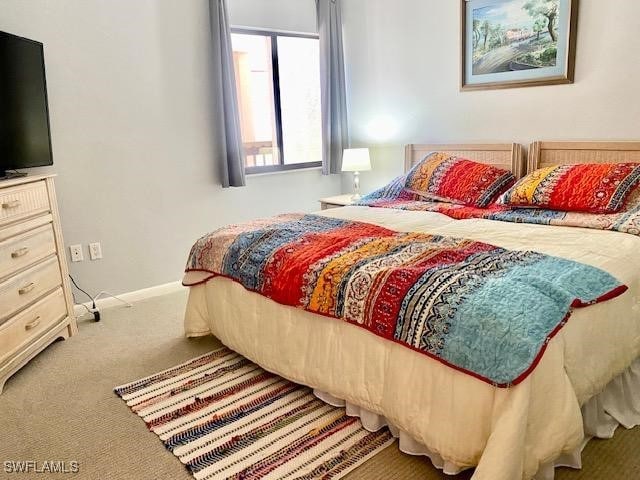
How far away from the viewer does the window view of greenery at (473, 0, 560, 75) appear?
3.16 metres

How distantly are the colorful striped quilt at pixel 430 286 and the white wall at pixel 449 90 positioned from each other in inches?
62.5

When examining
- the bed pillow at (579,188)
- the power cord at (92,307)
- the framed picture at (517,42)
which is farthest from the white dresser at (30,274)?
the framed picture at (517,42)

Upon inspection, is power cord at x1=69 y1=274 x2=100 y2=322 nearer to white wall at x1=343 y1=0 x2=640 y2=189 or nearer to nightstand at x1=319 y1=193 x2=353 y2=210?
nightstand at x1=319 y1=193 x2=353 y2=210

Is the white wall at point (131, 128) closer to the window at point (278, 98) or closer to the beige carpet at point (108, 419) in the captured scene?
the window at point (278, 98)

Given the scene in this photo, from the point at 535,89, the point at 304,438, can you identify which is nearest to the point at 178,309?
the point at 304,438

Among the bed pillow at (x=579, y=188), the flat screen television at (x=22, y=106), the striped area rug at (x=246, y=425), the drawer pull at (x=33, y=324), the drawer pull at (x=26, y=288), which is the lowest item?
the striped area rug at (x=246, y=425)

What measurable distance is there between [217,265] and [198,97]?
68.6 inches

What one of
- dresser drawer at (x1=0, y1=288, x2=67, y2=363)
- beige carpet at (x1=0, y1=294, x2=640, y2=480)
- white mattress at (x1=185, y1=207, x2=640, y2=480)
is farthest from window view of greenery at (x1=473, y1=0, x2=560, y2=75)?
dresser drawer at (x1=0, y1=288, x2=67, y2=363)

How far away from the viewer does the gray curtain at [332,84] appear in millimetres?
4273

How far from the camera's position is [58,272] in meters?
2.86

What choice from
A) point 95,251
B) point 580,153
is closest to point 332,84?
point 580,153

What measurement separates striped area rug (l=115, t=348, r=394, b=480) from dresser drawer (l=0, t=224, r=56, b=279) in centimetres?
81

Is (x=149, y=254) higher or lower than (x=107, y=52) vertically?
lower

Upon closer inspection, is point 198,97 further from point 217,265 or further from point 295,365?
point 295,365
